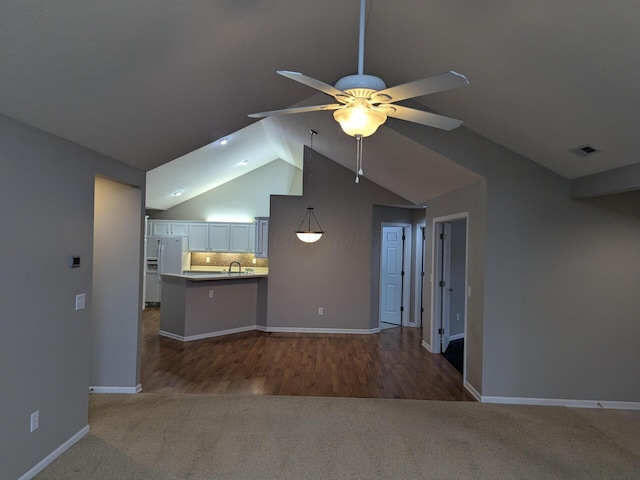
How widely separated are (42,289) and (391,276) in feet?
21.4

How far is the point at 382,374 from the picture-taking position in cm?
502

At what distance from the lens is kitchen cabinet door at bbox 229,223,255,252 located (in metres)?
9.31

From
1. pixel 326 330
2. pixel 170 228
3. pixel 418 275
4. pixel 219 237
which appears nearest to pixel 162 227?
pixel 170 228

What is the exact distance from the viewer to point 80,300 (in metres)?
3.18

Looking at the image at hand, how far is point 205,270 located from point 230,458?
7.04 metres

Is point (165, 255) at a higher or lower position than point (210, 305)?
higher

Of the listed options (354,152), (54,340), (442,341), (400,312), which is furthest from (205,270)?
(54,340)

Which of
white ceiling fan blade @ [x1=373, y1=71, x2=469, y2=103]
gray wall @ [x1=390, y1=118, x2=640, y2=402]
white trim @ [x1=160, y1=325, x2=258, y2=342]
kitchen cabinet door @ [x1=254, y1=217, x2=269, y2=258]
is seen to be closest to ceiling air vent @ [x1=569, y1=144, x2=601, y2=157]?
gray wall @ [x1=390, y1=118, x2=640, y2=402]

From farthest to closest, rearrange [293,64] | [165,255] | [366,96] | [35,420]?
[165,255] < [293,64] < [35,420] < [366,96]

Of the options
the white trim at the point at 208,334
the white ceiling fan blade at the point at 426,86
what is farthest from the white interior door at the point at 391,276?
the white ceiling fan blade at the point at 426,86

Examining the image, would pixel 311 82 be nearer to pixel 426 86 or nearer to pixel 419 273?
pixel 426 86

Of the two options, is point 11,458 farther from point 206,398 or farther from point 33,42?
point 33,42

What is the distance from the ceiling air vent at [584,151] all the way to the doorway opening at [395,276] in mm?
4404

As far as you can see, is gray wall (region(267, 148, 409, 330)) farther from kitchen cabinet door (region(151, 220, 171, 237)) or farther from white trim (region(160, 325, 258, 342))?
kitchen cabinet door (region(151, 220, 171, 237))
